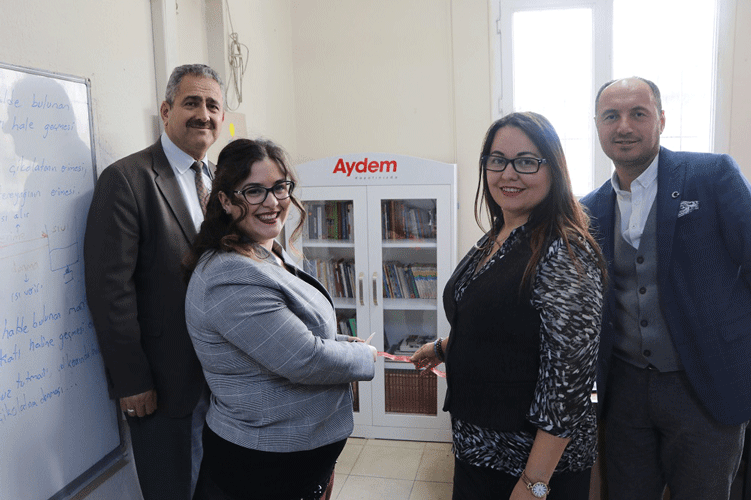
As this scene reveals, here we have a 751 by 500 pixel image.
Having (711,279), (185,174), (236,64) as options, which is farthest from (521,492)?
(236,64)

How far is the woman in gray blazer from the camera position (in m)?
1.37

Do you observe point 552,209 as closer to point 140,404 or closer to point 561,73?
point 140,404

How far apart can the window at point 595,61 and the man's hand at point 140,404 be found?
9.07 ft

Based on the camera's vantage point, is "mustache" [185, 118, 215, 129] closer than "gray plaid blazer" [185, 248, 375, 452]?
No

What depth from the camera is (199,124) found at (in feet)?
6.63

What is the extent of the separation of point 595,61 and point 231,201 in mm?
2952

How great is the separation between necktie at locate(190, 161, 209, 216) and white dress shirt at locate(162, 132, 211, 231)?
0.4 inches

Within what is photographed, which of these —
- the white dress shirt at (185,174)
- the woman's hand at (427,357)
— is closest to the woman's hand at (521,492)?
the woman's hand at (427,357)

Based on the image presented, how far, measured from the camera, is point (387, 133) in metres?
3.77

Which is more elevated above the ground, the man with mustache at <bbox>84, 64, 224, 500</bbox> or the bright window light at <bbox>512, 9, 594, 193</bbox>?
the bright window light at <bbox>512, 9, 594, 193</bbox>

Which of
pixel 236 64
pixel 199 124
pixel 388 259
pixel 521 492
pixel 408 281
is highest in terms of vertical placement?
pixel 236 64

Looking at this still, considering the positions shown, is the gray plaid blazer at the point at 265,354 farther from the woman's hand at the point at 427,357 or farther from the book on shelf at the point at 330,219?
the book on shelf at the point at 330,219

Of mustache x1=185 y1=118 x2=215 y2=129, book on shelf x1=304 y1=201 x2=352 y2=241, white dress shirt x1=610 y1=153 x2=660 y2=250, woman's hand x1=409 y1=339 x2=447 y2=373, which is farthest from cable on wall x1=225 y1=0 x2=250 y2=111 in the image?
white dress shirt x1=610 y1=153 x2=660 y2=250

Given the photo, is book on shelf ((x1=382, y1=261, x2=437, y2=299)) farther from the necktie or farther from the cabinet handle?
the necktie
